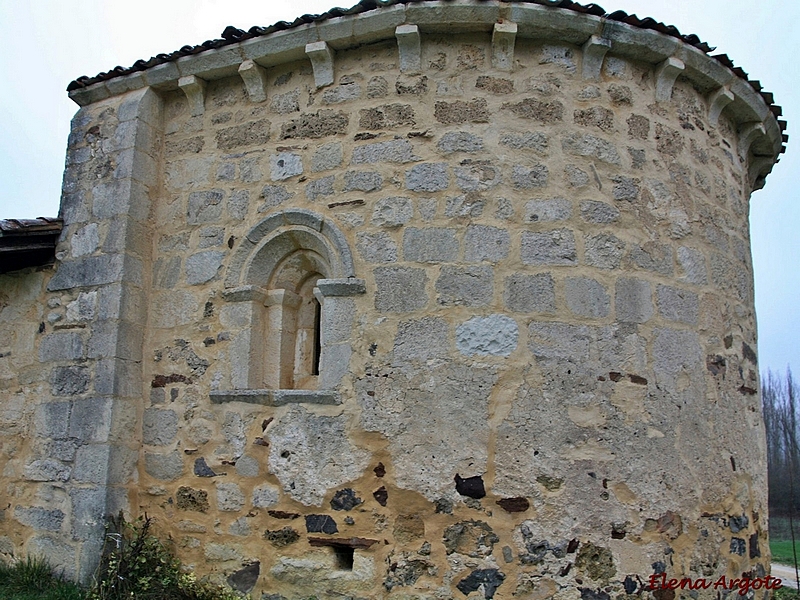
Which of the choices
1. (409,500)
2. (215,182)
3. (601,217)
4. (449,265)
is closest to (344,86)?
(215,182)

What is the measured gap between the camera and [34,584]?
4555mm

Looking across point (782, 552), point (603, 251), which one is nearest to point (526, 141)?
point (603, 251)

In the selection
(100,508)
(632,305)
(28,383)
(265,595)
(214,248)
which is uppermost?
(214,248)

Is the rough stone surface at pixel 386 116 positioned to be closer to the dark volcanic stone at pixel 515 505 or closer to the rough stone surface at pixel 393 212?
the rough stone surface at pixel 393 212

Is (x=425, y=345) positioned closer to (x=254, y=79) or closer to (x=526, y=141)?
(x=526, y=141)

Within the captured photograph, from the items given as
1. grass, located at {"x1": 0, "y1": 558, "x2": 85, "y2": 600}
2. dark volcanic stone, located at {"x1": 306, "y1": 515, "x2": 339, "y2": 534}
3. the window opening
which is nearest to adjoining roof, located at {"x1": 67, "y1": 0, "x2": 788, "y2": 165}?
the window opening

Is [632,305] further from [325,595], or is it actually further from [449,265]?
[325,595]

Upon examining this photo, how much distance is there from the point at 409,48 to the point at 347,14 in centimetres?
48

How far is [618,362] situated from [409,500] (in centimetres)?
152

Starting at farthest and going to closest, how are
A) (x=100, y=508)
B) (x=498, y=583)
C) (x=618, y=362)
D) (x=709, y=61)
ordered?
(x=709, y=61) < (x=100, y=508) < (x=618, y=362) < (x=498, y=583)

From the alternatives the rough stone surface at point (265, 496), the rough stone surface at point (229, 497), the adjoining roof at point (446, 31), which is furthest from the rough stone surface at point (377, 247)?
the rough stone surface at point (229, 497)

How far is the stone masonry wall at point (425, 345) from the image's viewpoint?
4.04 metres

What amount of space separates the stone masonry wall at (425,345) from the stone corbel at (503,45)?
0.20ft

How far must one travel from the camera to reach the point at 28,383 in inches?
202
